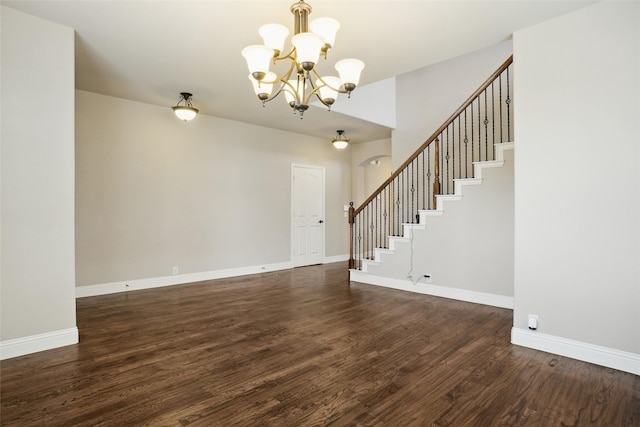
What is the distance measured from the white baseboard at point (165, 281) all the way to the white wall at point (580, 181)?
15.2 feet

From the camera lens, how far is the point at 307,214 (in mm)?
7539

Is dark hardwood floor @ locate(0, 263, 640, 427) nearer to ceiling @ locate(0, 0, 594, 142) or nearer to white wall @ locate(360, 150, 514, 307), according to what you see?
white wall @ locate(360, 150, 514, 307)

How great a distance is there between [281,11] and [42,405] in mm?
3259

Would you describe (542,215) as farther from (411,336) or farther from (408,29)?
(408,29)

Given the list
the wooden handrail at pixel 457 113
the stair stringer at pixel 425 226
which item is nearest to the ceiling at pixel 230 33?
the wooden handrail at pixel 457 113

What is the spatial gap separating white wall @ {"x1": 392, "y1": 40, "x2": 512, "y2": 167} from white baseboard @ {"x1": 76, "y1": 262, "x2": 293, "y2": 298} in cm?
350

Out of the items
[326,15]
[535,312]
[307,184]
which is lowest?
[535,312]

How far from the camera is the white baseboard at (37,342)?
2.79 metres

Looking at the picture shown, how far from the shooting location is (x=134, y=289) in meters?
5.16

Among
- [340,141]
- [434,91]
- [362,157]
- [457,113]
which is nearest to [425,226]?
[457,113]

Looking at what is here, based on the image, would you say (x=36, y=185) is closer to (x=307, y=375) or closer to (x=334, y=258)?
(x=307, y=375)

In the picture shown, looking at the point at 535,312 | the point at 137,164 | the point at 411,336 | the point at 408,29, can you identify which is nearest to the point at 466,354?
the point at 411,336

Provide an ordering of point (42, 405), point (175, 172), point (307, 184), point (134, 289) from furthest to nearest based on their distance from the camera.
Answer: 1. point (307, 184)
2. point (175, 172)
3. point (134, 289)
4. point (42, 405)

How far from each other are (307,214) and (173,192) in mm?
2920
